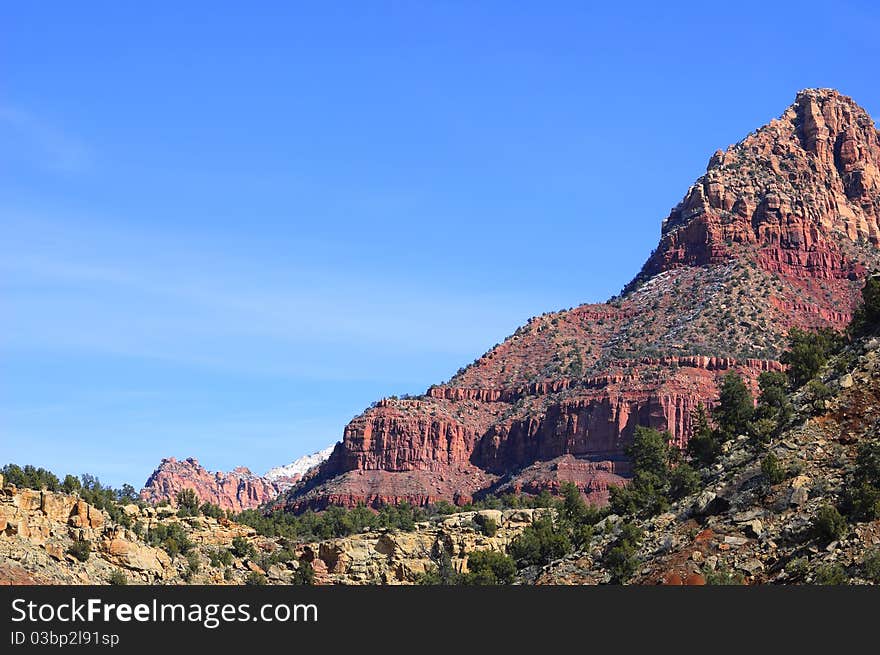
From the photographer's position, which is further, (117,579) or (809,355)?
(809,355)

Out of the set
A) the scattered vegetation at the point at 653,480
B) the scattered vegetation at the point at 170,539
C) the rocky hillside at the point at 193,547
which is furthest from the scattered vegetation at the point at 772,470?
the scattered vegetation at the point at 170,539

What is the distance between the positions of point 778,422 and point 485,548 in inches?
2295

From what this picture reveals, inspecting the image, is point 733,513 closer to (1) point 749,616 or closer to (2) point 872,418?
(2) point 872,418

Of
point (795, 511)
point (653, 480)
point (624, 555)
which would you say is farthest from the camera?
point (653, 480)

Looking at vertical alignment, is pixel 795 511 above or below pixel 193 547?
below

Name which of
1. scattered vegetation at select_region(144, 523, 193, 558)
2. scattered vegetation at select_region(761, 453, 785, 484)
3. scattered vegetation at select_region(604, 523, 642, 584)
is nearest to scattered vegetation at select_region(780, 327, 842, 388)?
scattered vegetation at select_region(604, 523, 642, 584)

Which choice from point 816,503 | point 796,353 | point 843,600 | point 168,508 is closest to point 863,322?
point 796,353

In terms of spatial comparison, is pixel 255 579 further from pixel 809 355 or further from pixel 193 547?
pixel 809 355

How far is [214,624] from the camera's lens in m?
56.5

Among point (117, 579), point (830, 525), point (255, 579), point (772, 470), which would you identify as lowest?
point (255, 579)

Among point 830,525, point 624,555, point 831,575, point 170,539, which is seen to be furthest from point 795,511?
point 170,539

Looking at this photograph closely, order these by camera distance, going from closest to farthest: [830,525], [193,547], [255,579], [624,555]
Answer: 1. [830,525]
2. [624,555]
3. [255,579]
4. [193,547]

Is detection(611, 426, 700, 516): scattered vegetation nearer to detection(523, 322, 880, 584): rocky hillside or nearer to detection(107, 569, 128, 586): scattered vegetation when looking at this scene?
detection(523, 322, 880, 584): rocky hillside

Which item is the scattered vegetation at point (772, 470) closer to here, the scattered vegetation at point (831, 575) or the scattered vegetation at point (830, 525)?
the scattered vegetation at point (830, 525)
